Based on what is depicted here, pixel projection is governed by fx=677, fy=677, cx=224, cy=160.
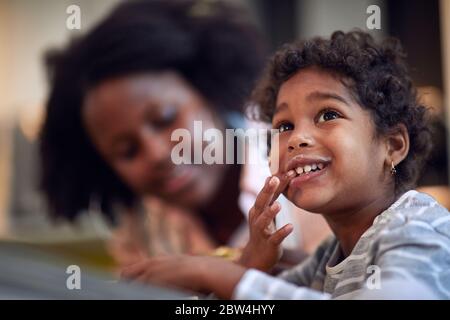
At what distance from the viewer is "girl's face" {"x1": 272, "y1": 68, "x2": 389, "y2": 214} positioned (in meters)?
0.69

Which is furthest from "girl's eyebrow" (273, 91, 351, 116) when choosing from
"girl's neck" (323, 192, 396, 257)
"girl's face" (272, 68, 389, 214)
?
"girl's neck" (323, 192, 396, 257)

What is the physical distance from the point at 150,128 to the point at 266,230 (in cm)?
75

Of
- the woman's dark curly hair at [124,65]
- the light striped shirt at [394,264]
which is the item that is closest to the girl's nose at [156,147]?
the woman's dark curly hair at [124,65]

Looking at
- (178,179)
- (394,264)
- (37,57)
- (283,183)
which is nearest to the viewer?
(394,264)

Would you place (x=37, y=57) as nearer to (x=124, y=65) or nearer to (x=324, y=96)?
(x=124, y=65)

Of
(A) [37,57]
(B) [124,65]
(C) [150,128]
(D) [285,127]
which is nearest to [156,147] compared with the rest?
(C) [150,128]

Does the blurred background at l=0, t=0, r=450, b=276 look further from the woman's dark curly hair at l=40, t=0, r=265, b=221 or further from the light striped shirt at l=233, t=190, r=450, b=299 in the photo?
the light striped shirt at l=233, t=190, r=450, b=299

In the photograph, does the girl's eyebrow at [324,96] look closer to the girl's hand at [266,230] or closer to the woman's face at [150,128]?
the girl's hand at [266,230]

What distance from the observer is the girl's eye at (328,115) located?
703 millimetres

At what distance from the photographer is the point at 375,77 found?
0.73 meters
